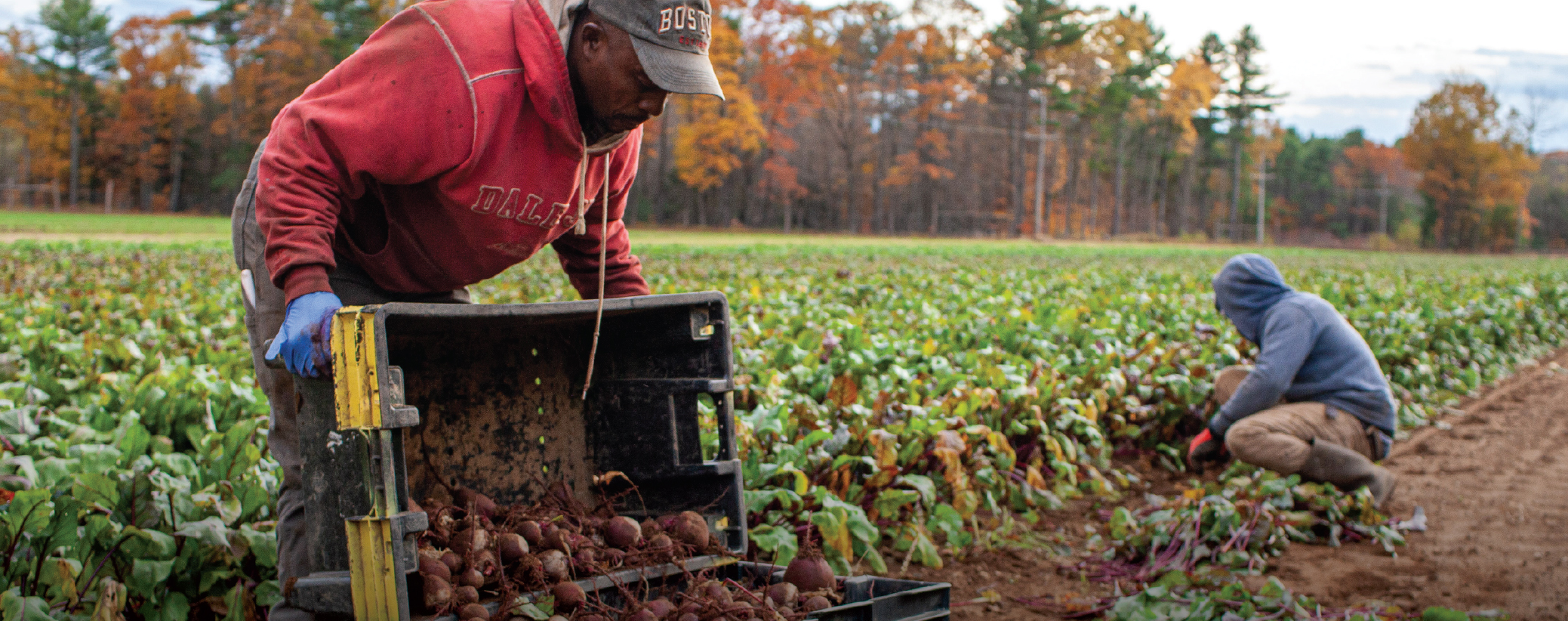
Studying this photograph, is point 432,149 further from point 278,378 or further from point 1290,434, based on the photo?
point 1290,434

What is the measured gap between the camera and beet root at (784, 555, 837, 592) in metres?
2.45

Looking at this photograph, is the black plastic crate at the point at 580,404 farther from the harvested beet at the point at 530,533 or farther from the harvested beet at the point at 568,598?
the harvested beet at the point at 568,598

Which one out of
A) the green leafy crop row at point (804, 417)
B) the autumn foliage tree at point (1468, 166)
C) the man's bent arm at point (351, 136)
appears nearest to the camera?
the man's bent arm at point (351, 136)

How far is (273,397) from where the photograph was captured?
237cm

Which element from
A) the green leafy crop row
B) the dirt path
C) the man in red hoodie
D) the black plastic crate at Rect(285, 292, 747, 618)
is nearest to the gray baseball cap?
the man in red hoodie

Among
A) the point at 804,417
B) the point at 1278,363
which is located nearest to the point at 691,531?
the point at 804,417

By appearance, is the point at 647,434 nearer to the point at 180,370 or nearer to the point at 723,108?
the point at 180,370

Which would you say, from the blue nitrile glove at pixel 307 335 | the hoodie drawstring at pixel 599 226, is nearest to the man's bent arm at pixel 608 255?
the hoodie drawstring at pixel 599 226

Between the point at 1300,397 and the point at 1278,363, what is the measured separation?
0.33 m

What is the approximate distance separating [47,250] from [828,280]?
1103cm

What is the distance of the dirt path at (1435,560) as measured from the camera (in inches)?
133

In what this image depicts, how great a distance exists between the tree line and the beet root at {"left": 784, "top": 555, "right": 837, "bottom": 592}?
35950mm

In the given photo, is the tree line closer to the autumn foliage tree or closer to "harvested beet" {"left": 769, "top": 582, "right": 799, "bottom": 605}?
the autumn foliage tree

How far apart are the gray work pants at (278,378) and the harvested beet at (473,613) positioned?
0.50 m
